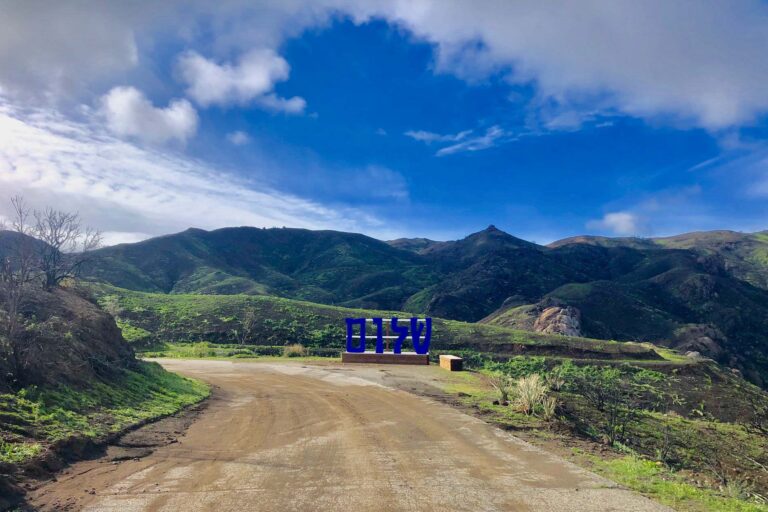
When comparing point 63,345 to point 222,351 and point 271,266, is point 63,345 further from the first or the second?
point 271,266

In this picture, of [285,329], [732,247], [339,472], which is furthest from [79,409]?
[732,247]

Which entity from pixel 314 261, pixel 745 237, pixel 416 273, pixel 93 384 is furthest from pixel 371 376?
pixel 745 237

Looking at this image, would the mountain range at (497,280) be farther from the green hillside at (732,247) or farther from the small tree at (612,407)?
the small tree at (612,407)

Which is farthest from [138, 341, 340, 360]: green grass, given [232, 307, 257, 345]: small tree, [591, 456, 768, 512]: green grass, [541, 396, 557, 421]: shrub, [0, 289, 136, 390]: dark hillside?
[591, 456, 768, 512]: green grass

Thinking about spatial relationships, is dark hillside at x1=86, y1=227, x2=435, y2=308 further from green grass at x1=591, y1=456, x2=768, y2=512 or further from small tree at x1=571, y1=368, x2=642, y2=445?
green grass at x1=591, y1=456, x2=768, y2=512

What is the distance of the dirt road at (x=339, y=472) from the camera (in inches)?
251

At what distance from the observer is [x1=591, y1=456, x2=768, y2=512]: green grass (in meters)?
6.59

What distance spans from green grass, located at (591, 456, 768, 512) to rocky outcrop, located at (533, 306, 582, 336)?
151 ft

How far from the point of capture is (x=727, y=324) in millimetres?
73812

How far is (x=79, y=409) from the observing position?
9812 millimetres

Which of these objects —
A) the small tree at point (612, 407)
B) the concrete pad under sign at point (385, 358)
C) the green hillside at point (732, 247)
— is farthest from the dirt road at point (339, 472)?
the green hillside at point (732, 247)

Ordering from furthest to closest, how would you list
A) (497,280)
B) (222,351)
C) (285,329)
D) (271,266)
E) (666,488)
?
1. (271,266)
2. (497,280)
3. (285,329)
4. (222,351)
5. (666,488)

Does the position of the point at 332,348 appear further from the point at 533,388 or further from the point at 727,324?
the point at 727,324

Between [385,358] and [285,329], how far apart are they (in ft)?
45.4
